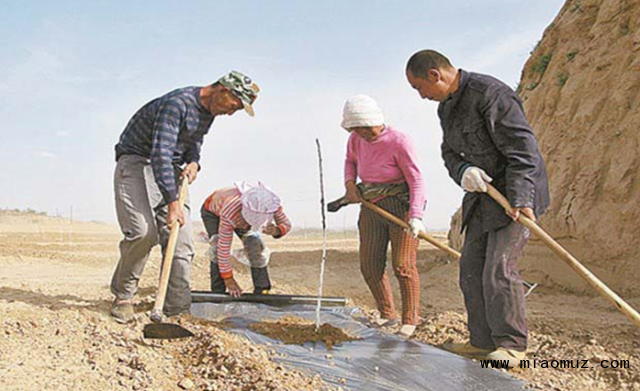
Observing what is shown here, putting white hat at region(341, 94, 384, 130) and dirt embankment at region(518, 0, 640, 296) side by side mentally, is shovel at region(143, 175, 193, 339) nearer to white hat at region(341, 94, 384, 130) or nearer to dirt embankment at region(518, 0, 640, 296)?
white hat at region(341, 94, 384, 130)

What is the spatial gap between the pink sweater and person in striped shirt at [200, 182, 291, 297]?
97 centimetres

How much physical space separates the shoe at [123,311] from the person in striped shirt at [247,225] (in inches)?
36.7

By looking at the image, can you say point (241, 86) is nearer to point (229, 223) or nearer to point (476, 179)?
point (229, 223)

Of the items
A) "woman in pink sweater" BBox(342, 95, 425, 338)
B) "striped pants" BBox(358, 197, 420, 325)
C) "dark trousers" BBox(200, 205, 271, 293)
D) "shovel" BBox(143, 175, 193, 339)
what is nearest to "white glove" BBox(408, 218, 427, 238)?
"woman in pink sweater" BBox(342, 95, 425, 338)

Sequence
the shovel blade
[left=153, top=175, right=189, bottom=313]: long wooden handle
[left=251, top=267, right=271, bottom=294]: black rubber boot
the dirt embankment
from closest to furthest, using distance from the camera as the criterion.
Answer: the shovel blade < [left=153, top=175, right=189, bottom=313]: long wooden handle < [left=251, top=267, right=271, bottom=294]: black rubber boot < the dirt embankment

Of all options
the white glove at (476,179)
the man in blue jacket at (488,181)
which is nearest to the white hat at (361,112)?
the man in blue jacket at (488,181)

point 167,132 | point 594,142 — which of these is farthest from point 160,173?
point 594,142

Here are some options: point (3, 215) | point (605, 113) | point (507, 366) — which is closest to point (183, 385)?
point (507, 366)

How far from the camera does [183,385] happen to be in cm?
251

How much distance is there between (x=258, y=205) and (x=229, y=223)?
301 millimetres

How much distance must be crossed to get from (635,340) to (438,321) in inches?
49.8

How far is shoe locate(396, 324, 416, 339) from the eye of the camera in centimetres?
376

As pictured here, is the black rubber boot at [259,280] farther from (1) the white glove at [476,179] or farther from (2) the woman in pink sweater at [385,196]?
(1) the white glove at [476,179]

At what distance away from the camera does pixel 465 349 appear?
3365 millimetres
